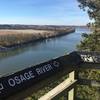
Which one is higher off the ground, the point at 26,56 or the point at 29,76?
the point at 29,76

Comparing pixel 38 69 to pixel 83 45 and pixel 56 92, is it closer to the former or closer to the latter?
pixel 56 92

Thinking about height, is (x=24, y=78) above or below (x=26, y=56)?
above

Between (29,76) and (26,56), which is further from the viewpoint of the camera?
(26,56)

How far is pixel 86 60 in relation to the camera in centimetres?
482

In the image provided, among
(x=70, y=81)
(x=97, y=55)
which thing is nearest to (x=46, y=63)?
(x=70, y=81)

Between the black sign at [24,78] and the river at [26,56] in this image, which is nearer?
the black sign at [24,78]

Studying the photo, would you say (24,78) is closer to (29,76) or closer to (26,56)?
(29,76)

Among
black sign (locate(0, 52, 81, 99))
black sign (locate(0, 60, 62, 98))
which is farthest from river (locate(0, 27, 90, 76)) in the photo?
black sign (locate(0, 60, 62, 98))

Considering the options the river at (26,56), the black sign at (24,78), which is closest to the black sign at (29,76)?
the black sign at (24,78)

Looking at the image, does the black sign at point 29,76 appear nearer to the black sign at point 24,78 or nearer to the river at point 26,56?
the black sign at point 24,78

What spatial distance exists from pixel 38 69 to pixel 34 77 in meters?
0.17

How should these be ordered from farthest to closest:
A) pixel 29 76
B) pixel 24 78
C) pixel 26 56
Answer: pixel 26 56 → pixel 29 76 → pixel 24 78

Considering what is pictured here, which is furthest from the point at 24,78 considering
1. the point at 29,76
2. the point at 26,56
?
the point at 26,56

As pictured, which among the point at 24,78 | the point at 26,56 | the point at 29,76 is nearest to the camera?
the point at 24,78
